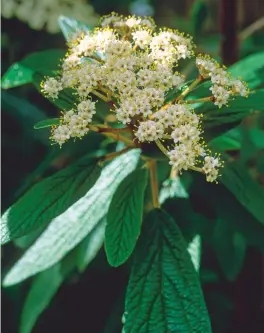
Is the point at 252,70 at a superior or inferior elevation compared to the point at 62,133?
superior

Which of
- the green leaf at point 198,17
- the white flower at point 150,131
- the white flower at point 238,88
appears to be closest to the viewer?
the white flower at point 150,131

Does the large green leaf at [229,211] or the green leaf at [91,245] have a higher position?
Answer: the large green leaf at [229,211]

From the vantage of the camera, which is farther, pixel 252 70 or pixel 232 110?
pixel 252 70

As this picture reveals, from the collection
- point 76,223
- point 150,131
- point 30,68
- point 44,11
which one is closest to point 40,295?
point 76,223

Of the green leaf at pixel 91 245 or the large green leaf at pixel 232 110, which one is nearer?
the large green leaf at pixel 232 110

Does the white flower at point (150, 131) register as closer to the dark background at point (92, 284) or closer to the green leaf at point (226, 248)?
the green leaf at point (226, 248)

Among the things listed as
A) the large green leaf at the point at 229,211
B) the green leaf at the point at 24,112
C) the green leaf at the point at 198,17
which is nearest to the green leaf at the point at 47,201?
the large green leaf at the point at 229,211

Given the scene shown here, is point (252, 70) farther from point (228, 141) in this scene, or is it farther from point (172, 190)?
point (172, 190)

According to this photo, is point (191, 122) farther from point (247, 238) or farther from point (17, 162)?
point (17, 162)
